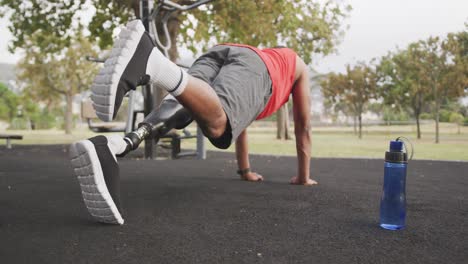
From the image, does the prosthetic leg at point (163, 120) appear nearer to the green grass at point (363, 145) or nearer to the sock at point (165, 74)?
the sock at point (165, 74)

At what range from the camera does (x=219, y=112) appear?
1547 mm

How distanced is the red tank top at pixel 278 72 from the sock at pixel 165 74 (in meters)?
0.60

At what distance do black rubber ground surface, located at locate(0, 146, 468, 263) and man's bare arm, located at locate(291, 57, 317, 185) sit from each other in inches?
7.4

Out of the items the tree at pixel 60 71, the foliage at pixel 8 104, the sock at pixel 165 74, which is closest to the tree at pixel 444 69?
the sock at pixel 165 74

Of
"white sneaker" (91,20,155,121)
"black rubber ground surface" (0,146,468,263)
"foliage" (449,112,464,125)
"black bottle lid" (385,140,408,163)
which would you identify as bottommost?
"black rubber ground surface" (0,146,468,263)

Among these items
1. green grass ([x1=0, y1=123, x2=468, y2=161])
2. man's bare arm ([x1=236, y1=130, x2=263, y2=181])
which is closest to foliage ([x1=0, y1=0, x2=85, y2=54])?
green grass ([x1=0, y1=123, x2=468, y2=161])

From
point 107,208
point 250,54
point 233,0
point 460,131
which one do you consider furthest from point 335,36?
point 107,208

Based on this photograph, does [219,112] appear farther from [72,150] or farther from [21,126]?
[21,126]

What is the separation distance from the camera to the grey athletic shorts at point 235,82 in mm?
1642

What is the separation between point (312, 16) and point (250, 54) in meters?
8.31

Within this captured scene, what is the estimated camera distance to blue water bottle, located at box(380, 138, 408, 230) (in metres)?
1.37

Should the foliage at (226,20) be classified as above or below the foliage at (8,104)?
above

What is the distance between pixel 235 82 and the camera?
5.53 feet

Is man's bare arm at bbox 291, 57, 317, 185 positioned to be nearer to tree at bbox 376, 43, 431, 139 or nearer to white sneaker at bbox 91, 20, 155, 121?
white sneaker at bbox 91, 20, 155, 121
